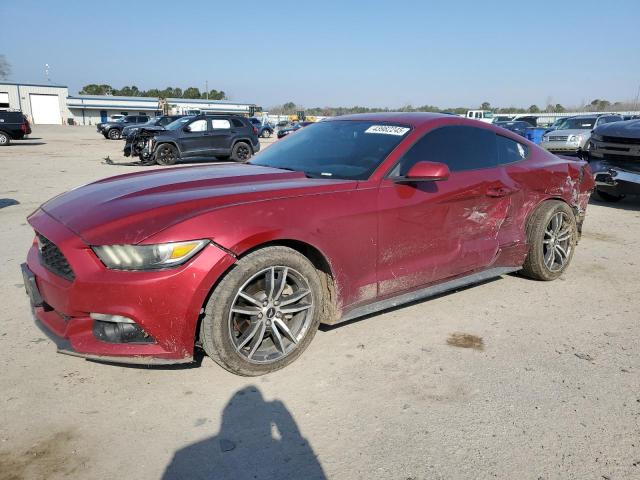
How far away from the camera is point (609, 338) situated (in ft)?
11.7

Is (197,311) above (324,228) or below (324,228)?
below

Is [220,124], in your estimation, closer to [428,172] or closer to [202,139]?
[202,139]

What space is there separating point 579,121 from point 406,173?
17.8m

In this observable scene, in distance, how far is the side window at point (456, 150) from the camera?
3.62 metres

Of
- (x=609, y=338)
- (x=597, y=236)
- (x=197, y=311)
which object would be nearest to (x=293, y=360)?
(x=197, y=311)

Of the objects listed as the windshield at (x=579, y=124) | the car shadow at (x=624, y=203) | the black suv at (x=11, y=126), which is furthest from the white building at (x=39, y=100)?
the car shadow at (x=624, y=203)

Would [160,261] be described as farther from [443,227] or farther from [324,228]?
[443,227]

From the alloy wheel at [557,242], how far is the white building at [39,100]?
249 ft

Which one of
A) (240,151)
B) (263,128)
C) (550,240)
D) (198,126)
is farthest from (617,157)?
(263,128)

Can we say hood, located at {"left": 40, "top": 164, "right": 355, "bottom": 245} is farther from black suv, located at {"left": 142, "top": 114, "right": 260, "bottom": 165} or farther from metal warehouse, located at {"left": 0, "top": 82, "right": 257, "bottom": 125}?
metal warehouse, located at {"left": 0, "top": 82, "right": 257, "bottom": 125}

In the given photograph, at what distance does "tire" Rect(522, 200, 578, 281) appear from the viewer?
4.50 meters

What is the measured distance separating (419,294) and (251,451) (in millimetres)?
1817

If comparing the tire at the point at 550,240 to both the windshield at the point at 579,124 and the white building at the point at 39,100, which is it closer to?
the windshield at the point at 579,124

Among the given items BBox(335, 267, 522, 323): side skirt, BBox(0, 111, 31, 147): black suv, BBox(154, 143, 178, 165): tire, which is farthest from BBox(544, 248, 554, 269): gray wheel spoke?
BBox(0, 111, 31, 147): black suv
